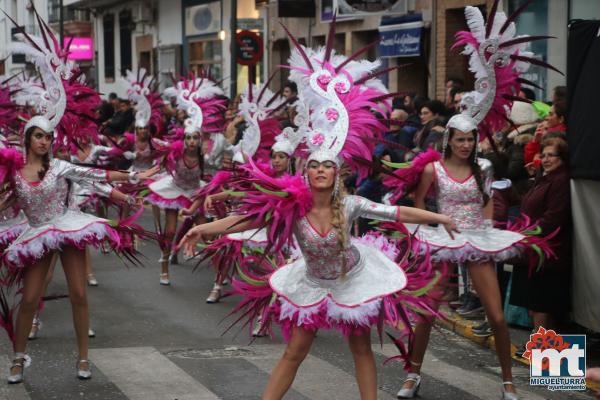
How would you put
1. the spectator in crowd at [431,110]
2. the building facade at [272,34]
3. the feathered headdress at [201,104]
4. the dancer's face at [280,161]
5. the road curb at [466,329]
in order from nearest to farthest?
the road curb at [466,329], the dancer's face at [280,161], the spectator in crowd at [431,110], the feathered headdress at [201,104], the building facade at [272,34]

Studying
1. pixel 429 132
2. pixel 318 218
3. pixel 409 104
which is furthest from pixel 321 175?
pixel 409 104

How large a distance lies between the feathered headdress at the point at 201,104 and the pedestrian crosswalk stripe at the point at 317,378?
473cm

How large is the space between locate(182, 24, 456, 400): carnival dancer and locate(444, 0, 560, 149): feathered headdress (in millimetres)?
1697

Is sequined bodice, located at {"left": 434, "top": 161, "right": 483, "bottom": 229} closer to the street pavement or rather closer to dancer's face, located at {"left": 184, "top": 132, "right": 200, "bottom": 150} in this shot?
the street pavement

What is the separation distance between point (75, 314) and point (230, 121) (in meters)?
9.26

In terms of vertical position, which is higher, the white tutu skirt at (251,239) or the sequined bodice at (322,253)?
the sequined bodice at (322,253)

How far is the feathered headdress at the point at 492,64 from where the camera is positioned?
8.33 m

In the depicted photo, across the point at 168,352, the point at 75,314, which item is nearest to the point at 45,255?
the point at 75,314

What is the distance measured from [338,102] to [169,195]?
21.0 ft

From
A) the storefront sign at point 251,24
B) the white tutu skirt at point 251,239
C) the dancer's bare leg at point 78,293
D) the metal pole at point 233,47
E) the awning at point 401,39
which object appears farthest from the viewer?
the storefront sign at point 251,24

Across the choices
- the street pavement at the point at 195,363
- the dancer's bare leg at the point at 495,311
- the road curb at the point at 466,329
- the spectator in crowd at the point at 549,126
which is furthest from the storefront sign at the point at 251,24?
the dancer's bare leg at the point at 495,311

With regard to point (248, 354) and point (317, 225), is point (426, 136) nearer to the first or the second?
point (248, 354)

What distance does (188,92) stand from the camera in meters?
13.7

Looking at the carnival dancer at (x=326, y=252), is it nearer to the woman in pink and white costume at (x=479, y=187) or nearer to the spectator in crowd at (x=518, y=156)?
the woman in pink and white costume at (x=479, y=187)
